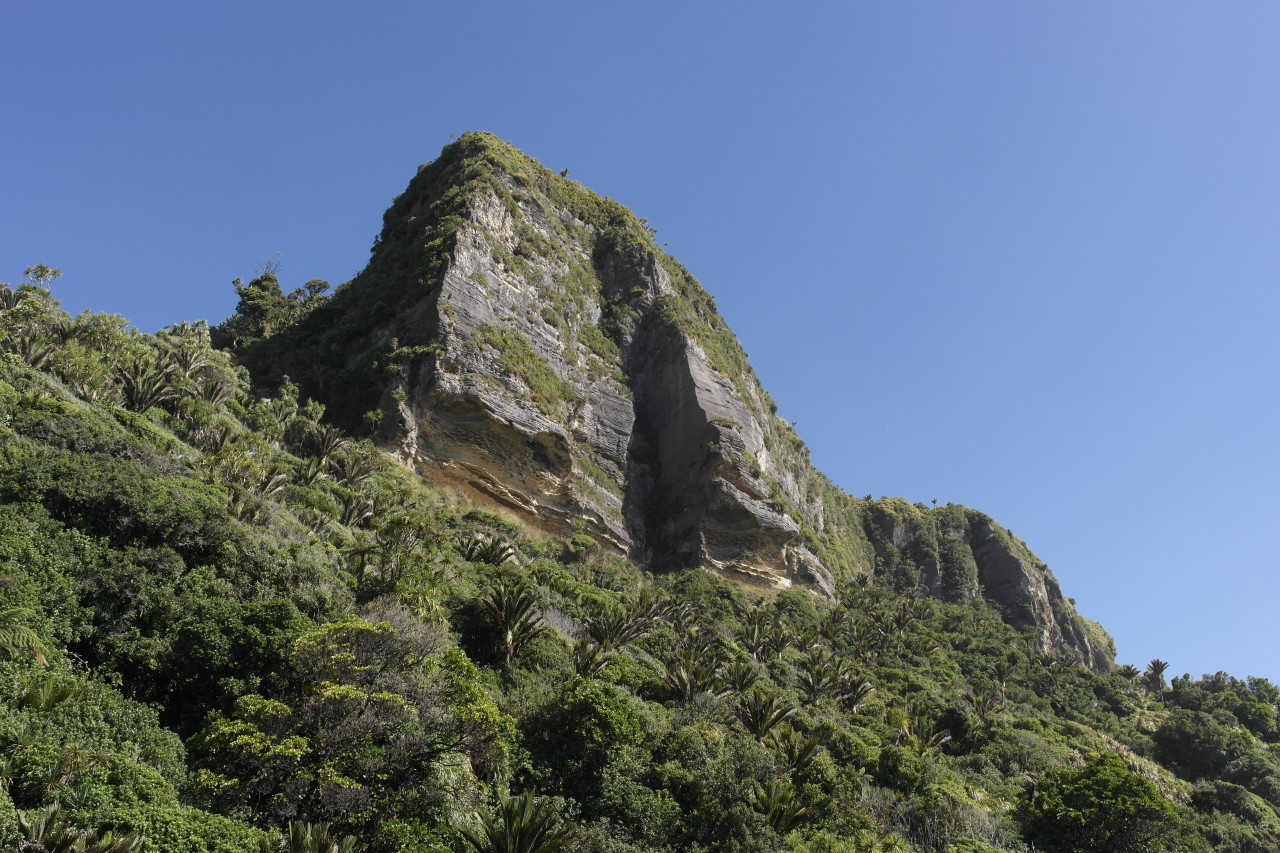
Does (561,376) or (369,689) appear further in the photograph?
(561,376)

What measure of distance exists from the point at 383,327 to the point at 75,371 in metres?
19.0

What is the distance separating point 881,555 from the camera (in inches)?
2822

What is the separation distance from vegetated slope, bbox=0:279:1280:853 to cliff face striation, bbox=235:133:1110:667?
3.87 m

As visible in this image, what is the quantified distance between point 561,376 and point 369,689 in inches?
1242

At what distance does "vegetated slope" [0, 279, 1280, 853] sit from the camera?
13445 mm

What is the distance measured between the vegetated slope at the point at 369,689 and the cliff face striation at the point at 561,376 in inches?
152

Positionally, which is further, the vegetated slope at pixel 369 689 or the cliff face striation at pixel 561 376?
the cliff face striation at pixel 561 376

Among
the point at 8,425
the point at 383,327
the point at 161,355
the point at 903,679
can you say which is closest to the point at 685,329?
the point at 383,327

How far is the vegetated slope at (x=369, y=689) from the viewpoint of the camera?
1345 cm

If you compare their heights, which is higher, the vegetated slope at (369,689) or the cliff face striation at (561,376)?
the cliff face striation at (561,376)

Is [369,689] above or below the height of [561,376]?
below

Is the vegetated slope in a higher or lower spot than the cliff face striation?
lower

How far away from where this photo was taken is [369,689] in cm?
1584

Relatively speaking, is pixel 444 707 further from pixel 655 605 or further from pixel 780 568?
pixel 780 568
